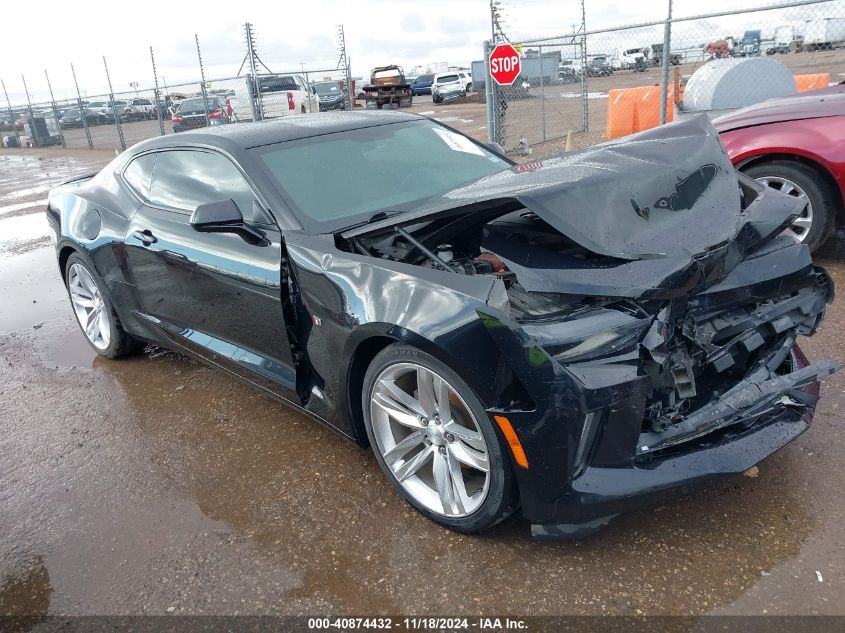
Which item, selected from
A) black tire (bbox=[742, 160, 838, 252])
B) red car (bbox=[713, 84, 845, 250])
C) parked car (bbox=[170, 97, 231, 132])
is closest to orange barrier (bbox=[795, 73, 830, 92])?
red car (bbox=[713, 84, 845, 250])

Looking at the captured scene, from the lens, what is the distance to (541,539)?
233cm

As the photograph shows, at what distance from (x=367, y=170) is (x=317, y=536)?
187 centimetres

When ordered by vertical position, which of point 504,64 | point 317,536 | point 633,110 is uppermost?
point 504,64

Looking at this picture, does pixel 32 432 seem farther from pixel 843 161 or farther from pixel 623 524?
pixel 843 161

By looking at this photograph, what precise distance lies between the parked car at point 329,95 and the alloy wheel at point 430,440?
1972cm

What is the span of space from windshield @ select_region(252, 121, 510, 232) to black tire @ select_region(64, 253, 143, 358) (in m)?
1.76

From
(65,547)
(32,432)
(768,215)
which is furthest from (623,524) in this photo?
(32,432)

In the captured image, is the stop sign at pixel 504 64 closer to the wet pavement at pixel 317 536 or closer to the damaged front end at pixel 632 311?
the wet pavement at pixel 317 536

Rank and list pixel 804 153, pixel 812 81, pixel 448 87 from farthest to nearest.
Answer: pixel 448 87 → pixel 812 81 → pixel 804 153

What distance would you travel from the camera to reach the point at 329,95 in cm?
2653

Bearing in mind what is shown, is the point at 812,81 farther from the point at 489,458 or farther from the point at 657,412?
the point at 489,458

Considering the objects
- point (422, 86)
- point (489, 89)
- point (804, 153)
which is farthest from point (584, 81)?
point (422, 86)

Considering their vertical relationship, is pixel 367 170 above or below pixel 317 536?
above

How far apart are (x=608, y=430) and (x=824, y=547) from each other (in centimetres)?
92
